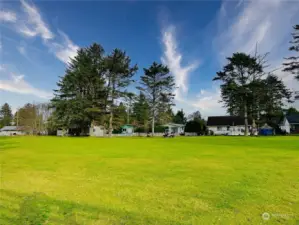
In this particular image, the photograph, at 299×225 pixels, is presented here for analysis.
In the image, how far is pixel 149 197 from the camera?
4113mm

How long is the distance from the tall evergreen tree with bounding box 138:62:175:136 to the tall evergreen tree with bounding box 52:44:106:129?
8.62 m

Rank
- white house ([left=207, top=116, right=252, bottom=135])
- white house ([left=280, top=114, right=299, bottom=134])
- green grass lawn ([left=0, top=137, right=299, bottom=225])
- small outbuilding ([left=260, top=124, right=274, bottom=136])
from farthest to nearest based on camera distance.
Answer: white house ([left=207, top=116, right=252, bottom=135])
white house ([left=280, top=114, right=299, bottom=134])
small outbuilding ([left=260, top=124, right=274, bottom=136])
green grass lawn ([left=0, top=137, right=299, bottom=225])

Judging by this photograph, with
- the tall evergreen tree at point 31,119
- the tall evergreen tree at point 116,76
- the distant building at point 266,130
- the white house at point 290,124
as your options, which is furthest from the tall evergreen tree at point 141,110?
the white house at point 290,124

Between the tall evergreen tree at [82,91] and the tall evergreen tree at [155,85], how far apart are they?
339 inches

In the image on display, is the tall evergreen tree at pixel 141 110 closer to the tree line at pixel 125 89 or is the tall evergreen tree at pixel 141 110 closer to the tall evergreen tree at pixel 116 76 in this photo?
the tree line at pixel 125 89

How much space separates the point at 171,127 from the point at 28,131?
3720 cm

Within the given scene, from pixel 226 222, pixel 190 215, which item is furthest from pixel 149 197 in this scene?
pixel 226 222

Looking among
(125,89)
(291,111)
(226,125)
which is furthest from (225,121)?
(125,89)

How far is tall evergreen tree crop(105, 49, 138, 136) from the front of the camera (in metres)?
38.4

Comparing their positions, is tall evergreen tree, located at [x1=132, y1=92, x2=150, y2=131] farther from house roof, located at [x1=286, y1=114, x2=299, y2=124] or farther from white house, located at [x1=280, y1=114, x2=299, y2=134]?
house roof, located at [x1=286, y1=114, x2=299, y2=124]

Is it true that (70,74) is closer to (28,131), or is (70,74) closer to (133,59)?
(133,59)

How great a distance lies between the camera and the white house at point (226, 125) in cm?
5658

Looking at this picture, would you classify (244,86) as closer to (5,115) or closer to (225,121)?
(225,121)

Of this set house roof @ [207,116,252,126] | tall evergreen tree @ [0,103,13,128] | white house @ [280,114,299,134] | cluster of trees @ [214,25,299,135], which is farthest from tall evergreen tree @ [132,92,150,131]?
tall evergreen tree @ [0,103,13,128]
